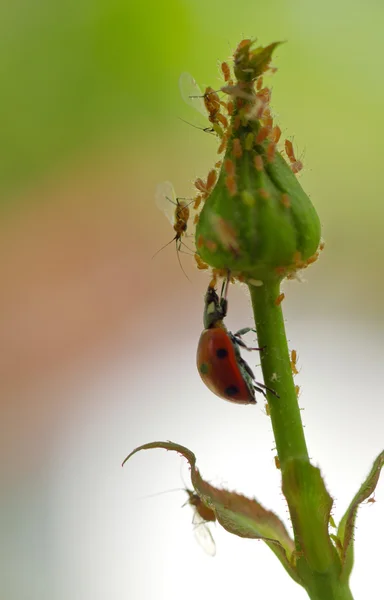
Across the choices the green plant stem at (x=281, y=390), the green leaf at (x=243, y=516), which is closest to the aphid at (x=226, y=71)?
the green plant stem at (x=281, y=390)

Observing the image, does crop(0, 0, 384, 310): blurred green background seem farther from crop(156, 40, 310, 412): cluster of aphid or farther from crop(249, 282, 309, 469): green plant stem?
crop(249, 282, 309, 469): green plant stem

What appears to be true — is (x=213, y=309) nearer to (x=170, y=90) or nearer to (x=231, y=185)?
(x=231, y=185)

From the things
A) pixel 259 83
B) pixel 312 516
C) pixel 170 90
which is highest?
pixel 170 90

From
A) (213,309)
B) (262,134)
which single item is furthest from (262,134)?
(213,309)

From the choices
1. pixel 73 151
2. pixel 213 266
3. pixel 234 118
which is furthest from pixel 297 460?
pixel 73 151

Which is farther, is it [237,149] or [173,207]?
[173,207]

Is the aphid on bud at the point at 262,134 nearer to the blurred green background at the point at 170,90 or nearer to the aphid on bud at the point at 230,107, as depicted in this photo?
the aphid on bud at the point at 230,107
